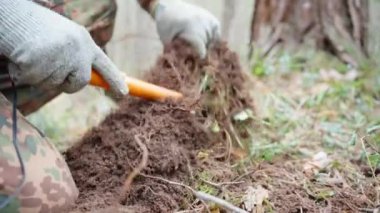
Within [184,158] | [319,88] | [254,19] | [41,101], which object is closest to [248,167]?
[184,158]

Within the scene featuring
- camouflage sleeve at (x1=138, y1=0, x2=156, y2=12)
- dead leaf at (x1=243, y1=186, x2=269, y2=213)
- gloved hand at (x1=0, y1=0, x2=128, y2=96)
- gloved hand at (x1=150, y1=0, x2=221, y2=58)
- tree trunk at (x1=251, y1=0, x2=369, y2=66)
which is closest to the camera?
gloved hand at (x1=0, y1=0, x2=128, y2=96)

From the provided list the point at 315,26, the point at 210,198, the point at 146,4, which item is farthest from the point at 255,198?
the point at 315,26

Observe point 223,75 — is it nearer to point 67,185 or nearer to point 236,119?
point 236,119

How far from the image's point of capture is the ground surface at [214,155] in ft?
5.65

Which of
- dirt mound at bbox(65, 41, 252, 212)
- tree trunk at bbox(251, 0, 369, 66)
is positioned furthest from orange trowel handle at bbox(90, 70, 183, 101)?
tree trunk at bbox(251, 0, 369, 66)

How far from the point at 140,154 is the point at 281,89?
147 cm

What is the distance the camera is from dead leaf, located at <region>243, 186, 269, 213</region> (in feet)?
5.60

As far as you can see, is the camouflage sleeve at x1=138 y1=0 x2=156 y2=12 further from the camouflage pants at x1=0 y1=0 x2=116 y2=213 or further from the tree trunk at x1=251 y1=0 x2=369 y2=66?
the tree trunk at x1=251 y1=0 x2=369 y2=66

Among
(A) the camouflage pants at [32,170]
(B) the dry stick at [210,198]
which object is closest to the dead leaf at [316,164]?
(B) the dry stick at [210,198]

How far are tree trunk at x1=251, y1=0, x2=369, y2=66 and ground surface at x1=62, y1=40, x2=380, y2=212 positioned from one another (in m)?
0.95

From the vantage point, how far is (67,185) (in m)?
1.71

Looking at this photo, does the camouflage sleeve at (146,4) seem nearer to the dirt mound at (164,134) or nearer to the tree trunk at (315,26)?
the dirt mound at (164,134)

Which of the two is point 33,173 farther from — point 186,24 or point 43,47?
point 186,24

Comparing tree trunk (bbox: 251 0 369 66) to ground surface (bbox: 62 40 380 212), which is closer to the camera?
ground surface (bbox: 62 40 380 212)
